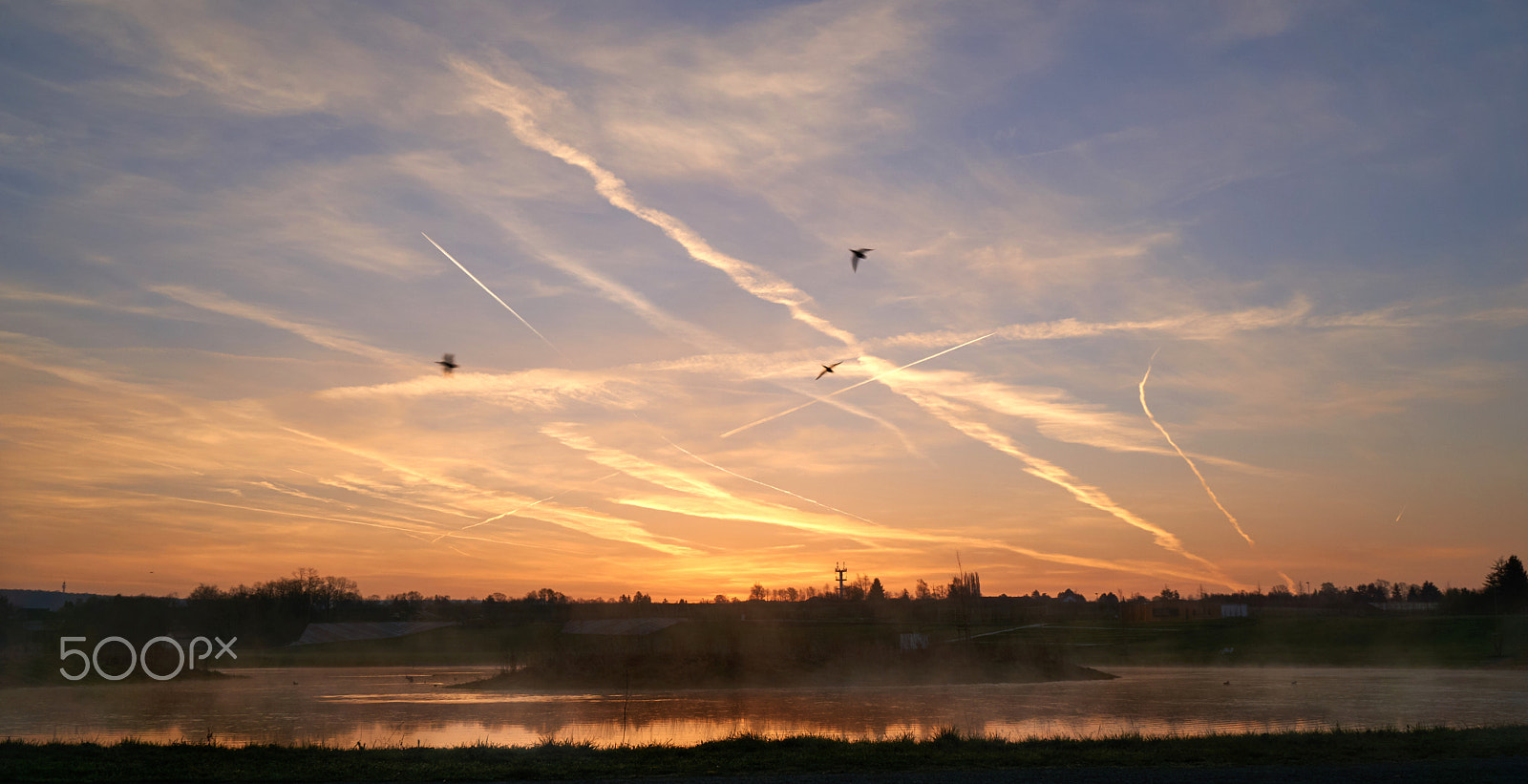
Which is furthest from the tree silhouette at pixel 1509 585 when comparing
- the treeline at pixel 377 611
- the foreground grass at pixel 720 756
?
the foreground grass at pixel 720 756

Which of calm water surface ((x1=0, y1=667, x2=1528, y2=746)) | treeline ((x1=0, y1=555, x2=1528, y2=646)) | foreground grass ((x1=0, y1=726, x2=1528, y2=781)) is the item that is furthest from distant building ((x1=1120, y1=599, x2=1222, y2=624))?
foreground grass ((x1=0, y1=726, x2=1528, y2=781))

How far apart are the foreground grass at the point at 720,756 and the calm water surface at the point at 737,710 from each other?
22.6 ft

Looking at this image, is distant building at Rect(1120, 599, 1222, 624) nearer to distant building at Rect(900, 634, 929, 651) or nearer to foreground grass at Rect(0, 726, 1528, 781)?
distant building at Rect(900, 634, 929, 651)

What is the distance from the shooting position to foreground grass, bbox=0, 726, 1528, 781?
22859 millimetres

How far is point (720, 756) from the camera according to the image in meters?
25.7

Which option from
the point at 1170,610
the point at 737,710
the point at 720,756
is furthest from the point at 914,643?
the point at 1170,610

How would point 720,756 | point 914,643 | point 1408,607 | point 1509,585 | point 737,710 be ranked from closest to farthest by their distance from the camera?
1. point 720,756
2. point 737,710
3. point 914,643
4. point 1509,585
5. point 1408,607

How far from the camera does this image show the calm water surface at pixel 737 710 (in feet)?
124

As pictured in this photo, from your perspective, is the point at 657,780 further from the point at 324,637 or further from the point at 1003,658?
the point at 324,637

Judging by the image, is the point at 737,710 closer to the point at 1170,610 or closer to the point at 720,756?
the point at 720,756

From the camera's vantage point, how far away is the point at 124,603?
123125mm

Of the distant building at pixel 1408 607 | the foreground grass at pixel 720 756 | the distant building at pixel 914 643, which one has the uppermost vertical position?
the foreground grass at pixel 720 756

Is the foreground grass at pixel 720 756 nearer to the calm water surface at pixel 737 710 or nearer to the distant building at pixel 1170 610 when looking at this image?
the calm water surface at pixel 737 710

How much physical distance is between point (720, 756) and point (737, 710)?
29140 millimetres
